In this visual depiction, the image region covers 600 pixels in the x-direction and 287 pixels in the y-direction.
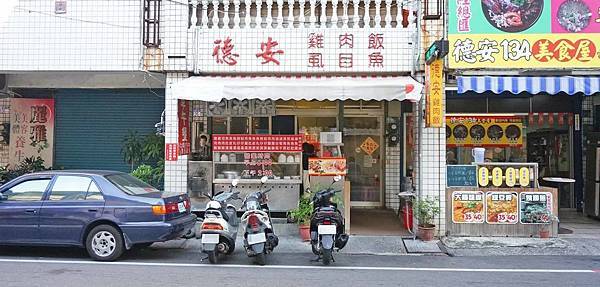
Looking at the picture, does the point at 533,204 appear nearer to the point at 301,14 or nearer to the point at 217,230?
the point at 301,14

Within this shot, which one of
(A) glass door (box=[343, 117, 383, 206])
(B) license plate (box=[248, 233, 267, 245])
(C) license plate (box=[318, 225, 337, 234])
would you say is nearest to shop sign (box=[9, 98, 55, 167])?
(B) license plate (box=[248, 233, 267, 245])

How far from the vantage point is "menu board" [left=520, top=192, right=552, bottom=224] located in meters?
9.45

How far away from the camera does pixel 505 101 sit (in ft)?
40.6

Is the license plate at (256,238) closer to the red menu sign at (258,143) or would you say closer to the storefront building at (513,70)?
the red menu sign at (258,143)

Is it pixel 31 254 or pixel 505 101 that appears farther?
pixel 505 101

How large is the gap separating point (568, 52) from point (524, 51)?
81cm

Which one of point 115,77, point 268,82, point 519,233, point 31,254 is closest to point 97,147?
point 115,77

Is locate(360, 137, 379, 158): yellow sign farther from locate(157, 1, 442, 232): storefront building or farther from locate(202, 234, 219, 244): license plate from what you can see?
locate(202, 234, 219, 244): license plate

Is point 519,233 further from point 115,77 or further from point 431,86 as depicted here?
point 115,77

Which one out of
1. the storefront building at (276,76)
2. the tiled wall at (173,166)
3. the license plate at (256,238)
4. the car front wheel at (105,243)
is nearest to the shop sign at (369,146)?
the storefront building at (276,76)

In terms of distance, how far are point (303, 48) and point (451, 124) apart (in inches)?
186

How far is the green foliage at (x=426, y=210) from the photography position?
9227 mm

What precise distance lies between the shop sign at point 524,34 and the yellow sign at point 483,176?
6.49ft

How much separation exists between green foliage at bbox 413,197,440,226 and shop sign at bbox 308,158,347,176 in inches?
62.8
